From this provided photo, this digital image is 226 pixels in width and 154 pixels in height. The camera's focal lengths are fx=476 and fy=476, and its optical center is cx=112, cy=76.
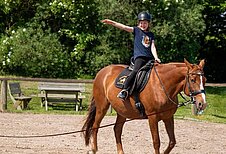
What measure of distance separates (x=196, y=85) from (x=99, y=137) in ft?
13.6

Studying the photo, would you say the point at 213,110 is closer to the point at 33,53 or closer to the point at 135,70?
the point at 33,53

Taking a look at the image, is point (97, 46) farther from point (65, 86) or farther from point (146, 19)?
point (146, 19)

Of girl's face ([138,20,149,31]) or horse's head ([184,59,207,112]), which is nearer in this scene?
horse's head ([184,59,207,112])

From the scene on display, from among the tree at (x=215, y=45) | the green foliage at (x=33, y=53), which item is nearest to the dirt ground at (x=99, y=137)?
the green foliage at (x=33, y=53)

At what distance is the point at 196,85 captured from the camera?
7.41 meters

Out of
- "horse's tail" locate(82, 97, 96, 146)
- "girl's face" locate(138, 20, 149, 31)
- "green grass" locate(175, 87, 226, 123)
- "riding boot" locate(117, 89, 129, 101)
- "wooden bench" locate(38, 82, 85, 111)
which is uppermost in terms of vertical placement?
"girl's face" locate(138, 20, 149, 31)

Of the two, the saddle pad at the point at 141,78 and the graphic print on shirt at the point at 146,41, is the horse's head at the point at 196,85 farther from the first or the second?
the graphic print on shirt at the point at 146,41

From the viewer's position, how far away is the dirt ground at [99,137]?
9.42m

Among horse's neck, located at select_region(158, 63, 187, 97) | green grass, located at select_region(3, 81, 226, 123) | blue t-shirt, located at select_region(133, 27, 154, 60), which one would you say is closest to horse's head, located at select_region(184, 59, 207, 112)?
horse's neck, located at select_region(158, 63, 187, 97)

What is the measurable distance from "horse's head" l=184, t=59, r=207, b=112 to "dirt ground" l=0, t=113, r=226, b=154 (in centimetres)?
235

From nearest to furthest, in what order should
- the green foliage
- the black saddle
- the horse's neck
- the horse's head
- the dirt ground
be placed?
the horse's head < the horse's neck < the black saddle < the dirt ground < the green foliage

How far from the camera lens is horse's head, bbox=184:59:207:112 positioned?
23.9 ft

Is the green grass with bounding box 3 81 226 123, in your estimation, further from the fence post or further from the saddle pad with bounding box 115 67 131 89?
the saddle pad with bounding box 115 67 131 89

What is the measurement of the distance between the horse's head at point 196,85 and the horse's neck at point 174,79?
0.71 ft
